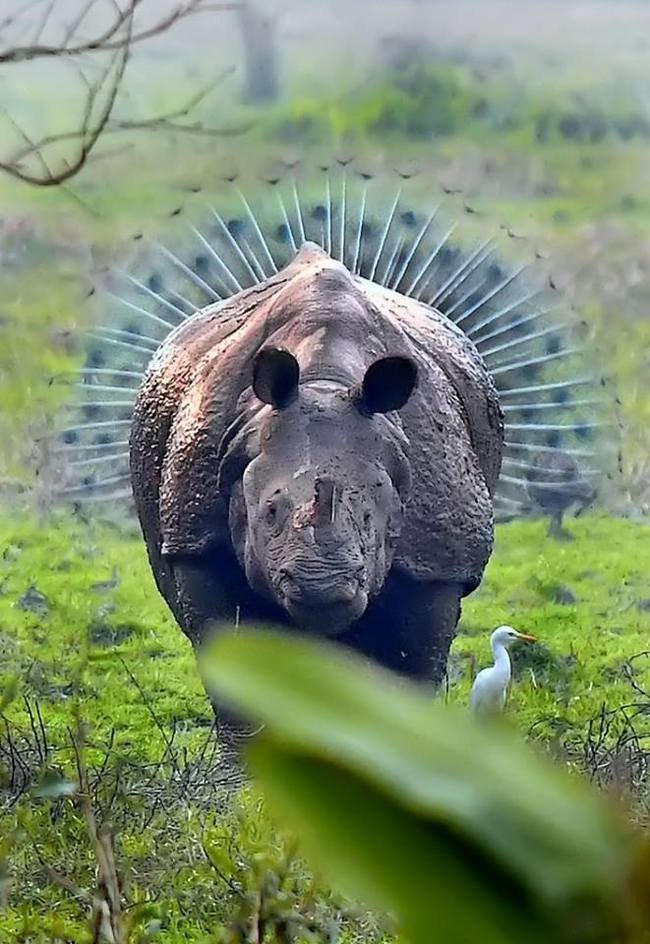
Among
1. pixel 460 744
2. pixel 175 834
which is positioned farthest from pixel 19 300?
pixel 460 744

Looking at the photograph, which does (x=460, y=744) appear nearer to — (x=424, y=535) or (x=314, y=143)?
(x=424, y=535)

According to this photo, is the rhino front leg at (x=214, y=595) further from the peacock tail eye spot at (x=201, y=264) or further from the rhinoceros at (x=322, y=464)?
the peacock tail eye spot at (x=201, y=264)

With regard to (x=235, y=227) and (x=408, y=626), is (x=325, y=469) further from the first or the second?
(x=235, y=227)

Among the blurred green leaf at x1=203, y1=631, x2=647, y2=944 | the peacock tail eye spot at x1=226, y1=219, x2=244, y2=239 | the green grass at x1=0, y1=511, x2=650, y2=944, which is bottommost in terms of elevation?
the green grass at x1=0, y1=511, x2=650, y2=944

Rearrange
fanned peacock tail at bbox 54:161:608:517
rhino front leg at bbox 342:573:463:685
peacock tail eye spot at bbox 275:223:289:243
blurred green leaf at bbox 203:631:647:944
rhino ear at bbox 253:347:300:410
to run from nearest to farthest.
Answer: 1. blurred green leaf at bbox 203:631:647:944
2. rhino ear at bbox 253:347:300:410
3. rhino front leg at bbox 342:573:463:685
4. fanned peacock tail at bbox 54:161:608:517
5. peacock tail eye spot at bbox 275:223:289:243

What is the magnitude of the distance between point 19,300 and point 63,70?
799 mm

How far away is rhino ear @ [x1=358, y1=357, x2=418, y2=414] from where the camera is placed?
215 cm

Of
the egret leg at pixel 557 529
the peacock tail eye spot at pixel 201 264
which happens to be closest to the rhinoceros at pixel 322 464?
the peacock tail eye spot at pixel 201 264

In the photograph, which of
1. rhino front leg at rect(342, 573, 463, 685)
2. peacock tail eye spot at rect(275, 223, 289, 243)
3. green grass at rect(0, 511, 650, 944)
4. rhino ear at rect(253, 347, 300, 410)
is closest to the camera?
green grass at rect(0, 511, 650, 944)

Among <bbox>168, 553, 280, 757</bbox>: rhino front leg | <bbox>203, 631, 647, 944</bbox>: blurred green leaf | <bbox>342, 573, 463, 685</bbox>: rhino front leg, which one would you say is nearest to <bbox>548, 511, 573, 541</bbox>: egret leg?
<bbox>342, 573, 463, 685</bbox>: rhino front leg

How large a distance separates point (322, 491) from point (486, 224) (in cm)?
142

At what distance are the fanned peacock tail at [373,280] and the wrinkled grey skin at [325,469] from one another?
0.47 meters

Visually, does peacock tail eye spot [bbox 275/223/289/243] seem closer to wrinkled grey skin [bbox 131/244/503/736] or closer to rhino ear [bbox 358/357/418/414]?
wrinkled grey skin [bbox 131/244/503/736]

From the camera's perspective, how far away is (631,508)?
3600mm
